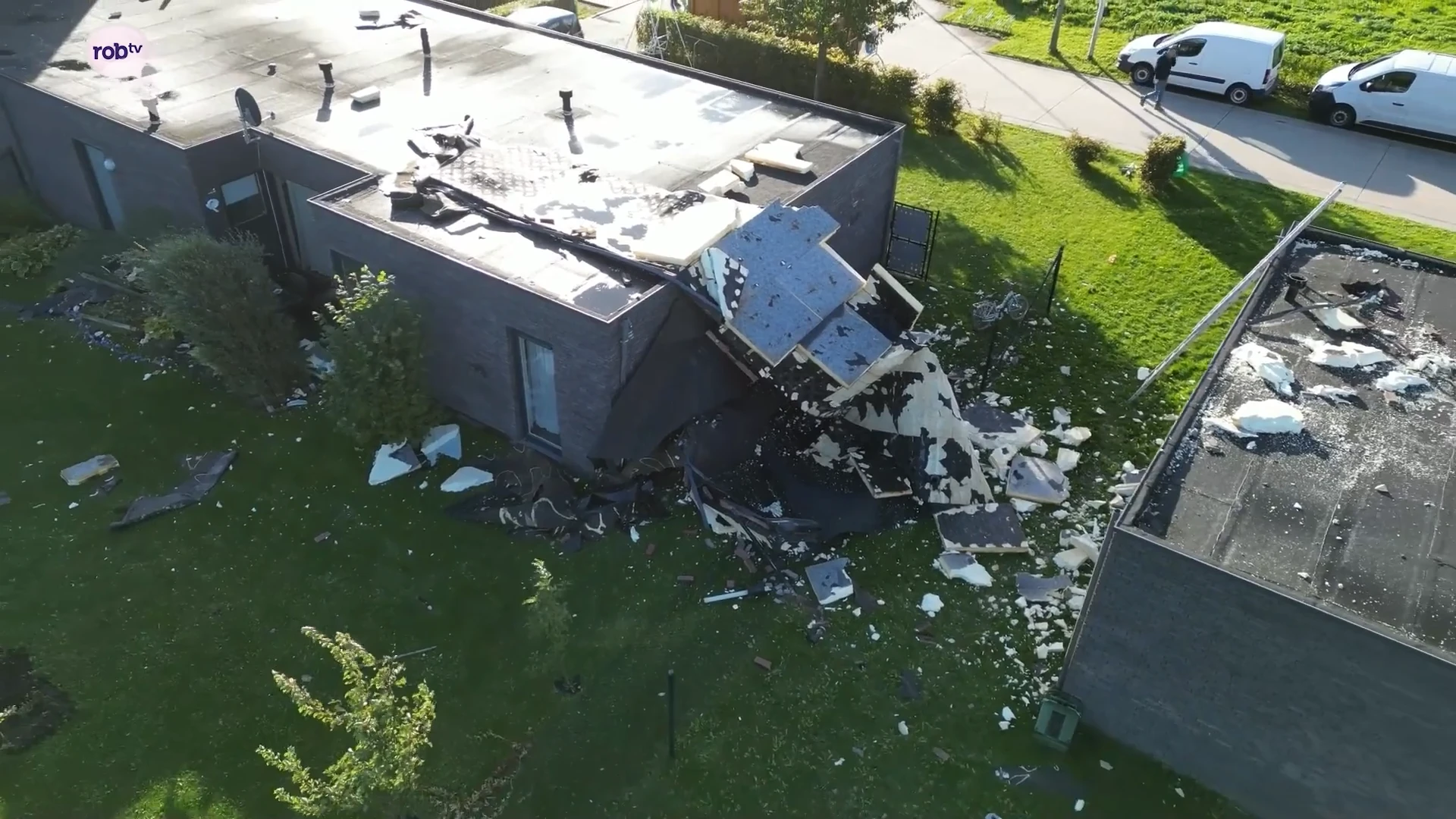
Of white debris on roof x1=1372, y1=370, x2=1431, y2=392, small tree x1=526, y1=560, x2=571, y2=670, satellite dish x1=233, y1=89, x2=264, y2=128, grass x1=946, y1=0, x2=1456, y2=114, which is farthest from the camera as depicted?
grass x1=946, y1=0, x2=1456, y2=114

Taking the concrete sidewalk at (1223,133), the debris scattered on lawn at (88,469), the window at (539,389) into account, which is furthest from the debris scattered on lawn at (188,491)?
the concrete sidewalk at (1223,133)

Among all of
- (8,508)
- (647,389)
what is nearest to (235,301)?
(8,508)

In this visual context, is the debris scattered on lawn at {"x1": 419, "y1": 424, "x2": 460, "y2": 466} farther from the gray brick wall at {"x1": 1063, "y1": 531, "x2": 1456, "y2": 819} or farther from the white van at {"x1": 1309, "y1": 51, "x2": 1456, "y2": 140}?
the white van at {"x1": 1309, "y1": 51, "x2": 1456, "y2": 140}

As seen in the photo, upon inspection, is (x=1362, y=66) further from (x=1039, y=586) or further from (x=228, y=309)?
(x=228, y=309)

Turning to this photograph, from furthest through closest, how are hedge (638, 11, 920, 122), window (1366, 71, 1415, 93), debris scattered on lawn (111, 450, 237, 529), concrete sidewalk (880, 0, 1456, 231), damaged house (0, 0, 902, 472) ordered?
hedge (638, 11, 920, 122) → window (1366, 71, 1415, 93) → concrete sidewalk (880, 0, 1456, 231) → debris scattered on lawn (111, 450, 237, 529) → damaged house (0, 0, 902, 472)

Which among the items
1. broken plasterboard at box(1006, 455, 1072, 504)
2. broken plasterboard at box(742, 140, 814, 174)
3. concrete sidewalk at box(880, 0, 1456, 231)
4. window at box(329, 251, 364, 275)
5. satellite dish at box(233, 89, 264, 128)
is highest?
satellite dish at box(233, 89, 264, 128)

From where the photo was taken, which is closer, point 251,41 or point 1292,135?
point 251,41

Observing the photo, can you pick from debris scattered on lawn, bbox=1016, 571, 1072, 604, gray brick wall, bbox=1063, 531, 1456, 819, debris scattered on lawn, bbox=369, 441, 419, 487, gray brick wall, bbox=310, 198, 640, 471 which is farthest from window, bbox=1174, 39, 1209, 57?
debris scattered on lawn, bbox=369, 441, 419, 487

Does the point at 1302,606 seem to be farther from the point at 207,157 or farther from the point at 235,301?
the point at 207,157
